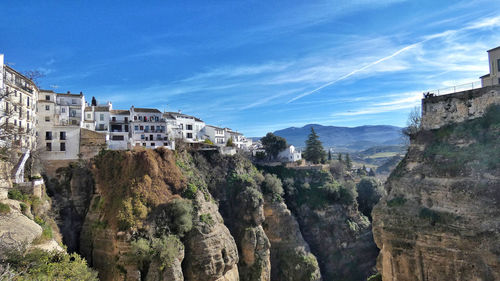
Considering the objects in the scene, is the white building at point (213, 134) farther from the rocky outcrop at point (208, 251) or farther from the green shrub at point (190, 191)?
the rocky outcrop at point (208, 251)

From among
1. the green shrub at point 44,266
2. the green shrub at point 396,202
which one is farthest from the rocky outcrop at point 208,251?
the green shrub at point 396,202

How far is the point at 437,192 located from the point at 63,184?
97.6 ft

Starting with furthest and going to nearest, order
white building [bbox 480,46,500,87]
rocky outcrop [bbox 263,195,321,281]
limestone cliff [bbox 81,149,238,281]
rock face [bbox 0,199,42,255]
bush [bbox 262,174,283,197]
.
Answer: bush [bbox 262,174,283,197], rocky outcrop [bbox 263,195,321,281], limestone cliff [bbox 81,149,238,281], white building [bbox 480,46,500,87], rock face [bbox 0,199,42,255]

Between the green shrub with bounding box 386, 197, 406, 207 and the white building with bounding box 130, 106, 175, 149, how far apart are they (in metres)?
27.2

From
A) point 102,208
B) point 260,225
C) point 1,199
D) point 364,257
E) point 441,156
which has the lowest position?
point 364,257

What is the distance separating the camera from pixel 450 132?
827 inches

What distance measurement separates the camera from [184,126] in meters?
48.7

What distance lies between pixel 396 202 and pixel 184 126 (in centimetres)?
3457

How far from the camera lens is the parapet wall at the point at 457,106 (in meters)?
19.8

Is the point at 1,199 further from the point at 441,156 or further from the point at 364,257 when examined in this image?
the point at 364,257

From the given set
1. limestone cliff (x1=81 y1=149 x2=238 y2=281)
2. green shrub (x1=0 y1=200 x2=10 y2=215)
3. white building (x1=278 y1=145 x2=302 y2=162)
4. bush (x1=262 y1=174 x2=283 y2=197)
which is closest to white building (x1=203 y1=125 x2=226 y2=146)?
white building (x1=278 y1=145 x2=302 y2=162)

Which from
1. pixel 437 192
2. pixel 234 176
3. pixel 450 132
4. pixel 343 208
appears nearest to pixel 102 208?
pixel 234 176

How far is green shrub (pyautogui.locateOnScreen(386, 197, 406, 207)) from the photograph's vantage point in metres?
20.8

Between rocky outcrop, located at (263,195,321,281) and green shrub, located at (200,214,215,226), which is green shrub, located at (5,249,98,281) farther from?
rocky outcrop, located at (263,195,321,281)
